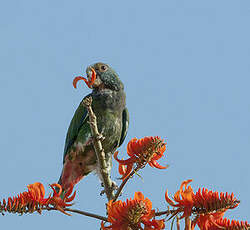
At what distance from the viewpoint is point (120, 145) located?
8094 millimetres

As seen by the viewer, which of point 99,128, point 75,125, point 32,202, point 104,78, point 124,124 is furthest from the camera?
point 124,124

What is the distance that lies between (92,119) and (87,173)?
3.47m

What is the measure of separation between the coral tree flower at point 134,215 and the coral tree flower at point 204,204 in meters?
0.24

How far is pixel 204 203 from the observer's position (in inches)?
131

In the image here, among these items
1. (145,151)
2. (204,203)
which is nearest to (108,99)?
(145,151)

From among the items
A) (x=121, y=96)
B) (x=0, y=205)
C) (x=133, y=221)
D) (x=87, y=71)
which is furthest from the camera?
(x=121, y=96)

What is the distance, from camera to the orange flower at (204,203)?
128 inches

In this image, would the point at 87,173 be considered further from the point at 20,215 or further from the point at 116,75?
the point at 20,215

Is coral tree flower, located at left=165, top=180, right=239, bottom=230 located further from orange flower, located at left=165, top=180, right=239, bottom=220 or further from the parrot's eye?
the parrot's eye

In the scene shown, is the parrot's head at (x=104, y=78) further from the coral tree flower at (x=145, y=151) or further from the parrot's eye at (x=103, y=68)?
the coral tree flower at (x=145, y=151)

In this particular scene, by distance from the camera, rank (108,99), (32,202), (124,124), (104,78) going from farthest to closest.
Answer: (124,124)
(104,78)
(108,99)
(32,202)

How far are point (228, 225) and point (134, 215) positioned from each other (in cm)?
73

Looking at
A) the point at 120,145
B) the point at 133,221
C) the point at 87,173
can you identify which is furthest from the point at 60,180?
the point at 133,221

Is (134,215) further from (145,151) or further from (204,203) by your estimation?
(145,151)
